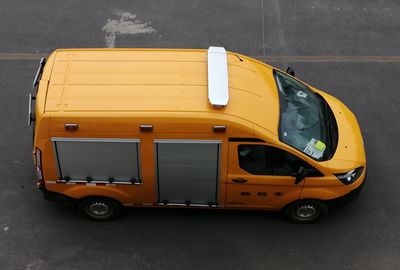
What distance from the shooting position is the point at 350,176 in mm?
7188

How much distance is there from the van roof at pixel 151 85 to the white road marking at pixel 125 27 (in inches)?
164

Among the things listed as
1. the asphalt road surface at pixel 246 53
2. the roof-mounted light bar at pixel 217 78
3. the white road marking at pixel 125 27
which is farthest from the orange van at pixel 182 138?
the white road marking at pixel 125 27

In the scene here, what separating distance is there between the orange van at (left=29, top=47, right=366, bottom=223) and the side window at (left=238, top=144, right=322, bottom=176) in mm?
14

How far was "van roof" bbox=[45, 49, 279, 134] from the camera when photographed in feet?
21.3

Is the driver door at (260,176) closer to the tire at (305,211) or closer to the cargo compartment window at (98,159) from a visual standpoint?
the tire at (305,211)

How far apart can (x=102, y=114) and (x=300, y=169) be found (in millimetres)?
2700

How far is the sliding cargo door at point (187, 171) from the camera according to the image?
6.58 meters

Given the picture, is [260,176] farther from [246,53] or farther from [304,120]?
[246,53]

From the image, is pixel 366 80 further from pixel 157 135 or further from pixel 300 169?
pixel 157 135

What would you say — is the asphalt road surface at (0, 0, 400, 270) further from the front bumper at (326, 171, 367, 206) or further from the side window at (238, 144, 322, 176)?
the side window at (238, 144, 322, 176)

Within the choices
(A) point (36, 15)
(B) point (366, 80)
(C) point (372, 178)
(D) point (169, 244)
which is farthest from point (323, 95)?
(A) point (36, 15)

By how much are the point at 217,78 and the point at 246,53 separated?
14.5 feet

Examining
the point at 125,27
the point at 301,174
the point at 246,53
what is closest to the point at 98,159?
the point at 301,174

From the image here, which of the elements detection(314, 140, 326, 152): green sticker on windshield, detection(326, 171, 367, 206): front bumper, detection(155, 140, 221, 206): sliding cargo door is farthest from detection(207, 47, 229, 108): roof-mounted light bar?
detection(326, 171, 367, 206): front bumper
